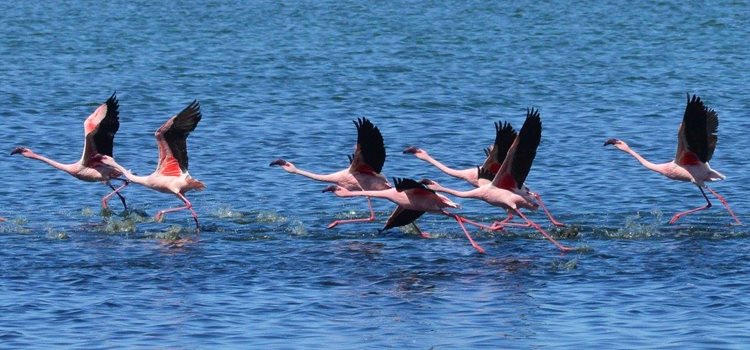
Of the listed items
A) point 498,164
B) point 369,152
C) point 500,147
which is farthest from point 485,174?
point 369,152

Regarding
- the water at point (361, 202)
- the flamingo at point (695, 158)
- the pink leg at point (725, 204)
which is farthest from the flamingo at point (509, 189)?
the pink leg at point (725, 204)

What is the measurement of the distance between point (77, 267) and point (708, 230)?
308 inches

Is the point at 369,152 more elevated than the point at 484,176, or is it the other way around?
the point at 369,152

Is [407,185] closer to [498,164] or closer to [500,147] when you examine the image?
[500,147]

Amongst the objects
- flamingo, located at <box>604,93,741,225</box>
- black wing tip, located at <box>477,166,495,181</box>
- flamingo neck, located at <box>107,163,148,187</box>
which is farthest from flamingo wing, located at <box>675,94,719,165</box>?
flamingo neck, located at <box>107,163,148,187</box>

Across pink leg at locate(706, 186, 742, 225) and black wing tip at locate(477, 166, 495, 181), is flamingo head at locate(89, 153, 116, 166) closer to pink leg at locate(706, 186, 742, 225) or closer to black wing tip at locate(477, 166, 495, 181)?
black wing tip at locate(477, 166, 495, 181)

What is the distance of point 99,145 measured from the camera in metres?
21.5

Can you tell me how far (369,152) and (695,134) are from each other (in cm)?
418

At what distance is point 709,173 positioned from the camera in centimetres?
2077

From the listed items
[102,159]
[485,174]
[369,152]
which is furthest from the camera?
[102,159]

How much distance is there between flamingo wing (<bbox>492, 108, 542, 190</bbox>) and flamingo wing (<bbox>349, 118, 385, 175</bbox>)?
61.7 inches

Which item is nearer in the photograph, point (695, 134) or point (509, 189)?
point (509, 189)

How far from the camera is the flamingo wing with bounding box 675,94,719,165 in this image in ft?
63.3

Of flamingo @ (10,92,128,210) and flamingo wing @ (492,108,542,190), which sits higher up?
flamingo wing @ (492,108,542,190)
